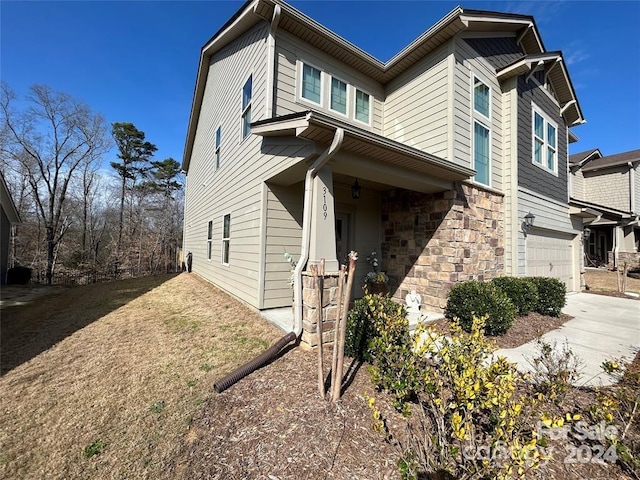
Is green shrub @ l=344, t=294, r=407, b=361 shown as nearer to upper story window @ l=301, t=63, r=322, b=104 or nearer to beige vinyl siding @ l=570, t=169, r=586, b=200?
upper story window @ l=301, t=63, r=322, b=104

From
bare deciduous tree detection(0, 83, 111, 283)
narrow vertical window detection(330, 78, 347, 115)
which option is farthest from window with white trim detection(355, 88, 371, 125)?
bare deciduous tree detection(0, 83, 111, 283)

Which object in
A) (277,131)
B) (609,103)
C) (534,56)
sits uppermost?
(609,103)

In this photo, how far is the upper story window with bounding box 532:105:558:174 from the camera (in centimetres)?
834

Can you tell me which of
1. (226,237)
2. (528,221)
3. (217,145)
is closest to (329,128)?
(226,237)

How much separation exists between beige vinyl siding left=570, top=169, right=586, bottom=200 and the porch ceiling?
17.4 metres

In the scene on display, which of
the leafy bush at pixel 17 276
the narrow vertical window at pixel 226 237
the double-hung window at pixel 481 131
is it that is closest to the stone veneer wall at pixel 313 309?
the narrow vertical window at pixel 226 237

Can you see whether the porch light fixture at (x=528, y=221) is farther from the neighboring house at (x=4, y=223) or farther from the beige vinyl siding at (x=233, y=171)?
the neighboring house at (x=4, y=223)

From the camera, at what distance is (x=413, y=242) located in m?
6.67

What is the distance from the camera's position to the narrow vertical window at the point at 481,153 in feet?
22.1

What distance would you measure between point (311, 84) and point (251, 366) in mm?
5910

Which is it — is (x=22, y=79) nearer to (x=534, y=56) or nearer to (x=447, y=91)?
(x=447, y=91)

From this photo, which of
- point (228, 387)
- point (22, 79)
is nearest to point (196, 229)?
point (228, 387)

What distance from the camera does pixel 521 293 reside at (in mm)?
6031

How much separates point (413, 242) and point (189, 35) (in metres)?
10.7
